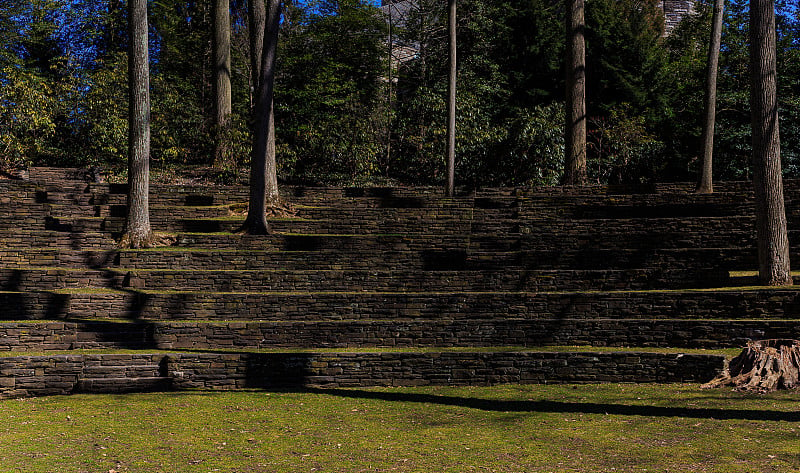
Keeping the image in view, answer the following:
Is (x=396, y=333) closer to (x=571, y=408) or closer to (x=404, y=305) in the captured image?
(x=404, y=305)

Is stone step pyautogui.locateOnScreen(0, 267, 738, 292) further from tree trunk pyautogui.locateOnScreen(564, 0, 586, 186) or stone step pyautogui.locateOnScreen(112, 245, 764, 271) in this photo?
tree trunk pyautogui.locateOnScreen(564, 0, 586, 186)

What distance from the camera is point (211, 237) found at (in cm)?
1497

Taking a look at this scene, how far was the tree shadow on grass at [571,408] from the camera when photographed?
8.27 metres

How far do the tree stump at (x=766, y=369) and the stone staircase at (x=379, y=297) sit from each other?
36 cm

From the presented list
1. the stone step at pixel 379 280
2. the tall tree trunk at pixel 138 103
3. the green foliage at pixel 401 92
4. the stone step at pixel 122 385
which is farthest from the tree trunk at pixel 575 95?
the stone step at pixel 122 385

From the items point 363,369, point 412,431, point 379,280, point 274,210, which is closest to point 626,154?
point 274,210

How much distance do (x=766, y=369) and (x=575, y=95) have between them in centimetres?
1236

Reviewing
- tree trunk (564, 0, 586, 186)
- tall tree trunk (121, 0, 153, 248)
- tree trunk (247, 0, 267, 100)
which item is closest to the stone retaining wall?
tall tree trunk (121, 0, 153, 248)

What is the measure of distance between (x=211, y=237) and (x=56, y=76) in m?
21.6

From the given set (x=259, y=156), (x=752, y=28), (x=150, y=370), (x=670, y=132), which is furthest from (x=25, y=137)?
(x=670, y=132)

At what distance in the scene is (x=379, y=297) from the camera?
40.3 feet

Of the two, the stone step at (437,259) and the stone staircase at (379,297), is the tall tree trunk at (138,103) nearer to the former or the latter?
the stone staircase at (379,297)

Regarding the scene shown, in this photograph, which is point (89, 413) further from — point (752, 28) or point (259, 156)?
point (752, 28)

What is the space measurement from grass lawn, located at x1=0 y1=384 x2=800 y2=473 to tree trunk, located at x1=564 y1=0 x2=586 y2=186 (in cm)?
1125
